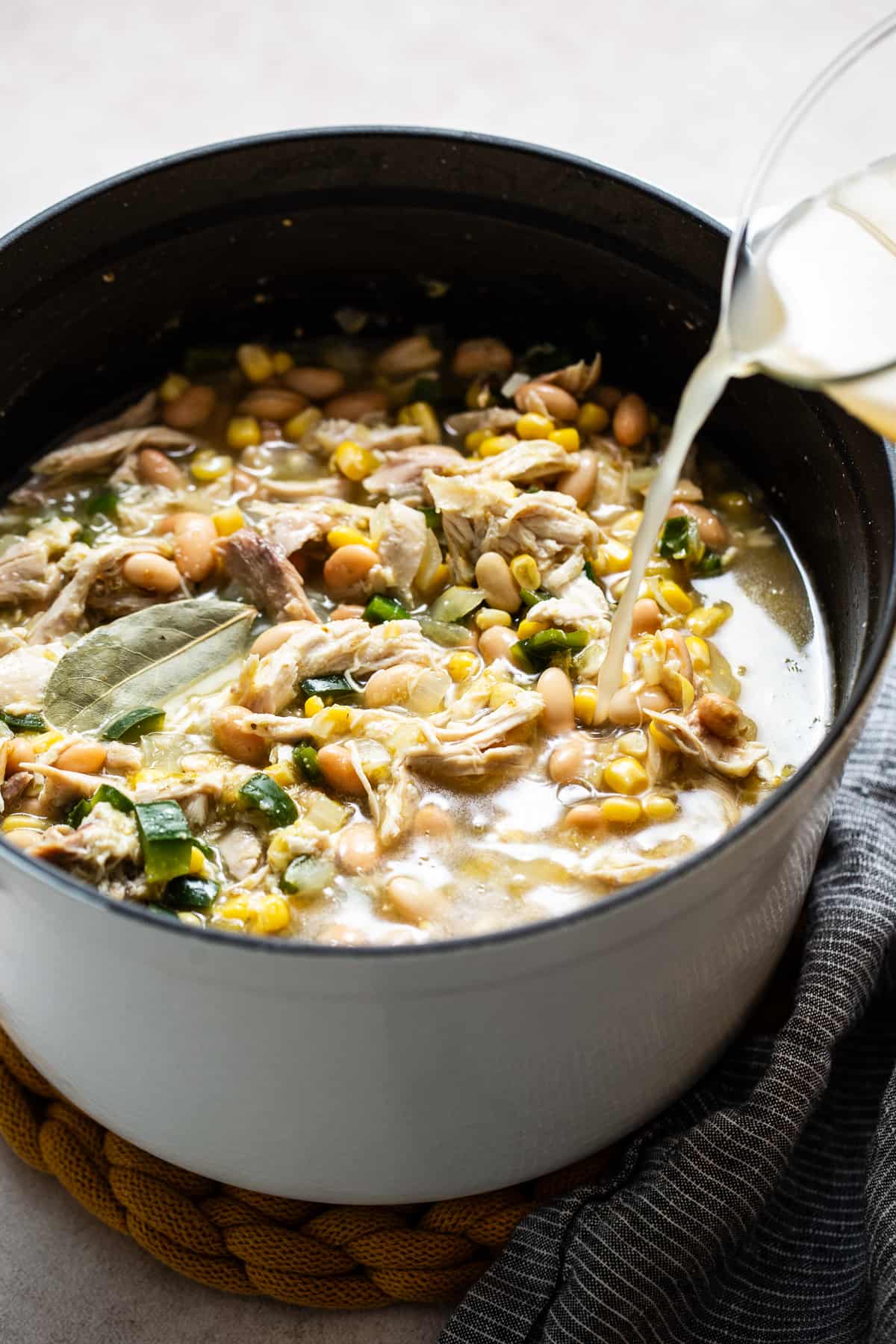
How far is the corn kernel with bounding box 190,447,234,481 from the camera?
8.06 feet

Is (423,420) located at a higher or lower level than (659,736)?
higher

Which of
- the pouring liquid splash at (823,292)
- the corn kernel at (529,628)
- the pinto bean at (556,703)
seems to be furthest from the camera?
the corn kernel at (529,628)

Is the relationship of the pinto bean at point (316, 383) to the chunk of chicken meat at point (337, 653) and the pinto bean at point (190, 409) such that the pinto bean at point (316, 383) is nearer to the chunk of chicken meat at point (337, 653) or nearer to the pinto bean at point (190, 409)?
the pinto bean at point (190, 409)

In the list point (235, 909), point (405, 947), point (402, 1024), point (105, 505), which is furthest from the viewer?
point (105, 505)

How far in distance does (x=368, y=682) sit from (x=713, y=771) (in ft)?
1.62

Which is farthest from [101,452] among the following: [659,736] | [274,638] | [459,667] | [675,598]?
[659,736]

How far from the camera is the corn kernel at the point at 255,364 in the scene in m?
2.61

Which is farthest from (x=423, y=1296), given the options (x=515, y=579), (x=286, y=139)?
(x=286, y=139)

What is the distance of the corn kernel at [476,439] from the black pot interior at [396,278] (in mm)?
291

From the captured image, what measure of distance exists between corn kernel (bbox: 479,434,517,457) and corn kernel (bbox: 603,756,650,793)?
2.13 feet

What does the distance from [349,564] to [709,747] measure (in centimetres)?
61

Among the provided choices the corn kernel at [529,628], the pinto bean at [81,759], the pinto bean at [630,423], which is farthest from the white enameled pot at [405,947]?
the corn kernel at [529,628]

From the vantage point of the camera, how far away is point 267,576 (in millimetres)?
2215

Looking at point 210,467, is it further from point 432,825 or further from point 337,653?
point 432,825
